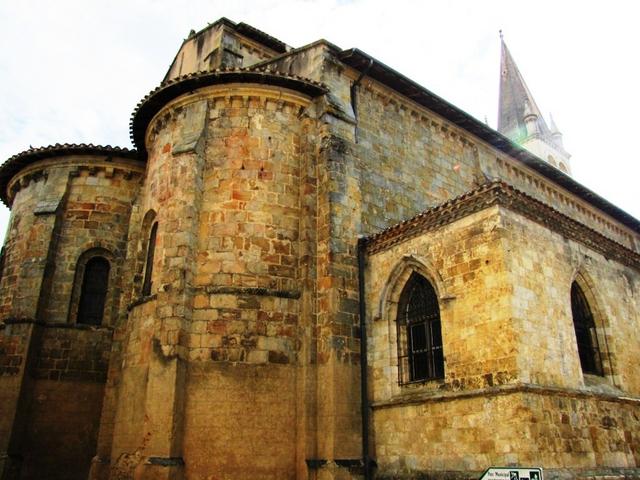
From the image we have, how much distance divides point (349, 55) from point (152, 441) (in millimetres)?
8958

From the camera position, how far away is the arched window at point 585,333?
1010cm

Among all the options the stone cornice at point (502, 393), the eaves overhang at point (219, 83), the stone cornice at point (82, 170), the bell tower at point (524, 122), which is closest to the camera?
the stone cornice at point (502, 393)

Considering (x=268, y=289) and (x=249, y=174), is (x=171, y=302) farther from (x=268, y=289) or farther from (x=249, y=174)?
(x=249, y=174)

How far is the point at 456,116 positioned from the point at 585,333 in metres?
7.05

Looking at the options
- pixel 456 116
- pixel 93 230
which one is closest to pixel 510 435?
pixel 456 116

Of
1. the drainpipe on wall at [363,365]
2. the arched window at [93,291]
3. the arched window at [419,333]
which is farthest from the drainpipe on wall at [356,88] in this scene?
the arched window at [93,291]

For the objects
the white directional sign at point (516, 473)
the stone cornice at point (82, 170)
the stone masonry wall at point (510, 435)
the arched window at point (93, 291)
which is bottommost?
the white directional sign at point (516, 473)

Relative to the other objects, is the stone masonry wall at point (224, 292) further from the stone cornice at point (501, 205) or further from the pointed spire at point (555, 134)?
the pointed spire at point (555, 134)

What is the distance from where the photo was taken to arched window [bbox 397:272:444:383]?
973cm

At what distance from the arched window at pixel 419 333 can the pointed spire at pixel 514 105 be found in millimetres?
34541

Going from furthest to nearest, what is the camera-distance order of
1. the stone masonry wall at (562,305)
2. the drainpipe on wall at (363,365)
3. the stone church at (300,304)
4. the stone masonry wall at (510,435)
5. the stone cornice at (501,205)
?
1. the drainpipe on wall at (363,365)
2. the stone cornice at (501,205)
3. the stone church at (300,304)
4. the stone masonry wall at (562,305)
5. the stone masonry wall at (510,435)

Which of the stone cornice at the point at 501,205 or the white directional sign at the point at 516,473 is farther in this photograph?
the stone cornice at the point at 501,205

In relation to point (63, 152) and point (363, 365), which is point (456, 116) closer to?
point (363, 365)

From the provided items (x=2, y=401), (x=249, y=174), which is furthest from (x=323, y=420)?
(x=2, y=401)
